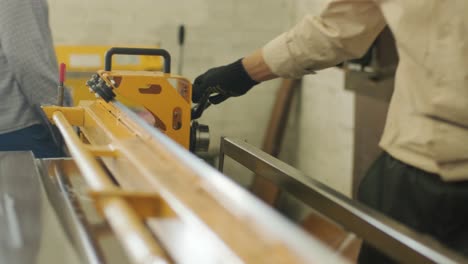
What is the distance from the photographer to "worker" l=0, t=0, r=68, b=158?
6.19ft

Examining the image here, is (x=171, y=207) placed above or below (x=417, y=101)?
below

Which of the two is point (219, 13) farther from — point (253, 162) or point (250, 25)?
point (253, 162)

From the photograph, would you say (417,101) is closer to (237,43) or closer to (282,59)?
(282,59)

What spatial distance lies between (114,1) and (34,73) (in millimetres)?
1295

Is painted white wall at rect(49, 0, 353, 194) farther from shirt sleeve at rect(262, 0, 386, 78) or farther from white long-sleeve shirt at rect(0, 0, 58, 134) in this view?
shirt sleeve at rect(262, 0, 386, 78)

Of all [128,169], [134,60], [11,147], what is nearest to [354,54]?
[128,169]

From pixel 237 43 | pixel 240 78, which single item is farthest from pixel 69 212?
pixel 237 43

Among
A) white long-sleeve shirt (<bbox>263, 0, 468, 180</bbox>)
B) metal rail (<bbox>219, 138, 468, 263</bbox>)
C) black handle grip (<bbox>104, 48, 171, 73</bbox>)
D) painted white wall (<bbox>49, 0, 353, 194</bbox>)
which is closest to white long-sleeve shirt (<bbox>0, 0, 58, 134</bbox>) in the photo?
black handle grip (<bbox>104, 48, 171, 73</bbox>)

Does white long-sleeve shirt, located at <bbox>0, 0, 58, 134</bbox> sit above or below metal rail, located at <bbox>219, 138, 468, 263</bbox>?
above

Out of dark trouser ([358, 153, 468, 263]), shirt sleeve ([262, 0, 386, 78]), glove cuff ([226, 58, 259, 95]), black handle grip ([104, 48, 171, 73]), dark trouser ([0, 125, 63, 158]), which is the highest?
shirt sleeve ([262, 0, 386, 78])

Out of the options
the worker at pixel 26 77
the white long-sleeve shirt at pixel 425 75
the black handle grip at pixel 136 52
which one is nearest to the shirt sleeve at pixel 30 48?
the worker at pixel 26 77

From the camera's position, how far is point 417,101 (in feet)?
4.04

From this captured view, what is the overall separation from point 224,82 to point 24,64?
747mm

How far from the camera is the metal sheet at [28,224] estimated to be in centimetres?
84
